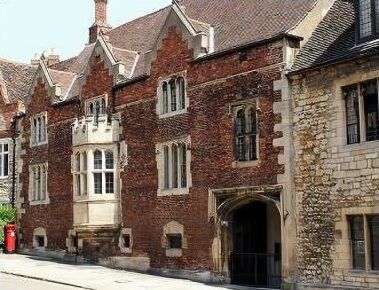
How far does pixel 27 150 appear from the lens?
1200 inches

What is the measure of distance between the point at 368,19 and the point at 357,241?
6.24 meters

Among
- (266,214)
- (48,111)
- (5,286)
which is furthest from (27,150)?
(266,214)

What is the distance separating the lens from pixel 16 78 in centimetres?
3666

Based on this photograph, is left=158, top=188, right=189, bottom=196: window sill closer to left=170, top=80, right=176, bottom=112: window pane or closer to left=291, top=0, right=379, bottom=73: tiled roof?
left=170, top=80, right=176, bottom=112: window pane

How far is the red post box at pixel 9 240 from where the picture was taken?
98.7 ft

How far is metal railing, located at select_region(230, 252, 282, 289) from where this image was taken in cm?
1984

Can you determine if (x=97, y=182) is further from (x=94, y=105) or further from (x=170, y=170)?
(x=170, y=170)

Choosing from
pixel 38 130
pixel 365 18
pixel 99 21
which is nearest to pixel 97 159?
pixel 38 130

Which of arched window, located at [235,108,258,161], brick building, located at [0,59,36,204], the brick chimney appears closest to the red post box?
brick building, located at [0,59,36,204]

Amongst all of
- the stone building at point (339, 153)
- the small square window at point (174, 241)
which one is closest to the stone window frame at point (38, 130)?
the small square window at point (174, 241)

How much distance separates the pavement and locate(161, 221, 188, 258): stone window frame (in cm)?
96

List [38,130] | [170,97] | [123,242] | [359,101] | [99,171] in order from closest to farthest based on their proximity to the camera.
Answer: [359,101], [170,97], [123,242], [99,171], [38,130]

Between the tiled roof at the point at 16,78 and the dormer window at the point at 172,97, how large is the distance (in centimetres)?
1350

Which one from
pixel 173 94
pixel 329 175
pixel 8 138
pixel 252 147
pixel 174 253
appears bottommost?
pixel 174 253
